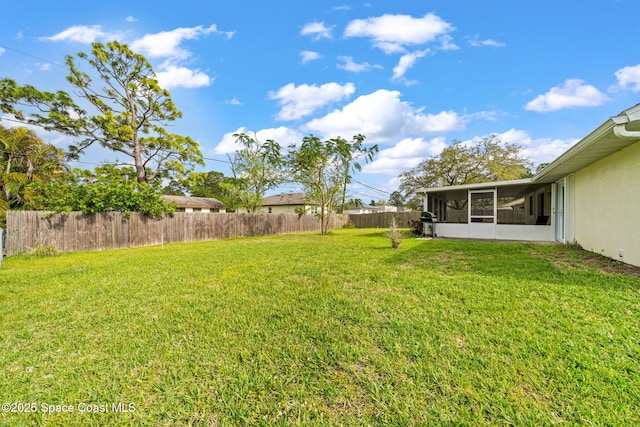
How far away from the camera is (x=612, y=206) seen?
5559 millimetres

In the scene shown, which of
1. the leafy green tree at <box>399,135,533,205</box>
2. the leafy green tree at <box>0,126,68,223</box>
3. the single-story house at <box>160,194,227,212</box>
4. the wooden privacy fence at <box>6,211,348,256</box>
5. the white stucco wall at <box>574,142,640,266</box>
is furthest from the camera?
the single-story house at <box>160,194,227,212</box>

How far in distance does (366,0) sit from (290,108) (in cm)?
778

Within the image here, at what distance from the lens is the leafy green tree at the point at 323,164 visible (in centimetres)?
1433

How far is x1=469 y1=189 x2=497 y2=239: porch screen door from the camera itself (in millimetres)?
10258

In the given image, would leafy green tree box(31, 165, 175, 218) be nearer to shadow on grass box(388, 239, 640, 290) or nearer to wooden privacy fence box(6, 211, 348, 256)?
wooden privacy fence box(6, 211, 348, 256)

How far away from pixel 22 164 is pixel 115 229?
7112 mm

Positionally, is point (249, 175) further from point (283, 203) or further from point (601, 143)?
point (601, 143)

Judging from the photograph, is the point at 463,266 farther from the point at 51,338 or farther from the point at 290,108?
the point at 290,108

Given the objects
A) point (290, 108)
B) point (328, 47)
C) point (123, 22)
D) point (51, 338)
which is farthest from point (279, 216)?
point (51, 338)

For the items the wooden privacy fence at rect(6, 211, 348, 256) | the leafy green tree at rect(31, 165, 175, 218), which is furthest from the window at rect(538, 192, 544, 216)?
the leafy green tree at rect(31, 165, 175, 218)

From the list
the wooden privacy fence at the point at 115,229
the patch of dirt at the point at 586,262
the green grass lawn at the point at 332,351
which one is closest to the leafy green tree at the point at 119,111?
the wooden privacy fence at the point at 115,229

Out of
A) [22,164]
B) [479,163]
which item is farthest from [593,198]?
[22,164]

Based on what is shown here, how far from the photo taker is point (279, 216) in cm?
1775

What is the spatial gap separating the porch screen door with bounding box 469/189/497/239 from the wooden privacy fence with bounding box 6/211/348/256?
1142cm
